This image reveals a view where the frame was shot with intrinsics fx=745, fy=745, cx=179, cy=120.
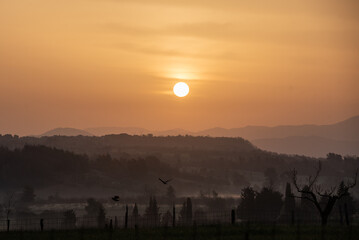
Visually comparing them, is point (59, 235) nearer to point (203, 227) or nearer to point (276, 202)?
point (203, 227)

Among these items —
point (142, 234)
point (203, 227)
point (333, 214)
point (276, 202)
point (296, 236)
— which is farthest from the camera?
point (276, 202)

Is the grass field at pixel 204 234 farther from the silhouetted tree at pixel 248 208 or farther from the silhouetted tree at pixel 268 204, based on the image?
the silhouetted tree at pixel 268 204

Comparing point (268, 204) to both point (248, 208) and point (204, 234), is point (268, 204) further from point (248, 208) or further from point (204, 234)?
point (204, 234)


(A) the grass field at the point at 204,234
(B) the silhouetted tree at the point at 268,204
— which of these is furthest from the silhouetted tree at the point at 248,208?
(A) the grass field at the point at 204,234

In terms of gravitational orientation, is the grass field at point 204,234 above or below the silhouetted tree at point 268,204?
below

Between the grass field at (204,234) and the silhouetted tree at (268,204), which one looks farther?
the silhouetted tree at (268,204)

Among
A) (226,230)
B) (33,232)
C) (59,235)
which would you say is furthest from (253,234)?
(33,232)

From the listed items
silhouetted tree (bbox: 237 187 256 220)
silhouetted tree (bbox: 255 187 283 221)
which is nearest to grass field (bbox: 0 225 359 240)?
silhouetted tree (bbox: 237 187 256 220)

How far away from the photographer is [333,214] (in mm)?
145625

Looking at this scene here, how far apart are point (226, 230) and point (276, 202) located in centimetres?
10159

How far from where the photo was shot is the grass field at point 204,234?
57656mm

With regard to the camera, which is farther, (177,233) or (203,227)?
(203,227)

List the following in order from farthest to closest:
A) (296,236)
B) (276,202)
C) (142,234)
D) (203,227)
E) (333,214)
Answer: (276,202)
(333,214)
(203,227)
(142,234)
(296,236)

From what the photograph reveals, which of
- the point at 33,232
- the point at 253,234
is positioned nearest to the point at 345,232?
the point at 253,234
